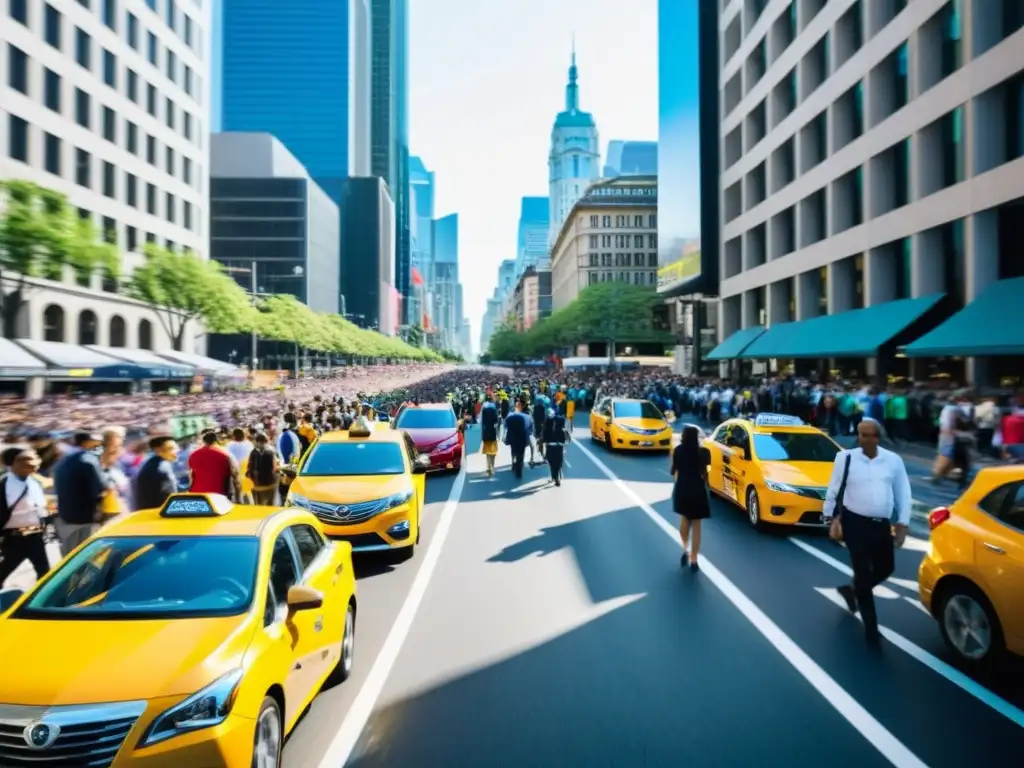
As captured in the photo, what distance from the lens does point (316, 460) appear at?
10398 millimetres

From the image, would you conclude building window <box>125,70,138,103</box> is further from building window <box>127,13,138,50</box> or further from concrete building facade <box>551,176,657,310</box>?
concrete building facade <box>551,176,657,310</box>

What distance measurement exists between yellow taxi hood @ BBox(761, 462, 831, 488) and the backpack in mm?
6814

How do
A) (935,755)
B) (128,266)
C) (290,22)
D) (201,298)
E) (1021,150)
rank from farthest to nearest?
1. (290,22)
2. (128,266)
3. (201,298)
4. (1021,150)
5. (935,755)

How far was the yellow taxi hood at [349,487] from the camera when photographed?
9.19 metres

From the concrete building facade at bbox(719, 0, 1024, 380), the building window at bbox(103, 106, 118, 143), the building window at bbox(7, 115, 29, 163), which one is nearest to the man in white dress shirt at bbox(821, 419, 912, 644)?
the concrete building facade at bbox(719, 0, 1024, 380)

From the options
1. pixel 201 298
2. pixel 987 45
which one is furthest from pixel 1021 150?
pixel 201 298

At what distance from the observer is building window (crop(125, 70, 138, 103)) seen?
4697 cm

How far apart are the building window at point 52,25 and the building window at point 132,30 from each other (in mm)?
8081

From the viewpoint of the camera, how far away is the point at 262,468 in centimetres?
1058

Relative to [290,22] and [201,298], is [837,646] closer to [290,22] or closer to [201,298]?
[201,298]

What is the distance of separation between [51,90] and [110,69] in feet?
21.7

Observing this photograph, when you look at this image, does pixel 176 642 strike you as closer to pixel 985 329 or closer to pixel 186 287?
pixel 985 329

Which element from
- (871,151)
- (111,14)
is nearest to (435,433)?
(871,151)

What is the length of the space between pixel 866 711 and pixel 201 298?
4212cm
